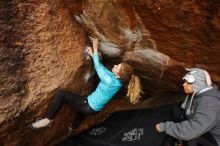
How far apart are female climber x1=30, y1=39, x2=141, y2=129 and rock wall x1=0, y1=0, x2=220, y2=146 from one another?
11 cm

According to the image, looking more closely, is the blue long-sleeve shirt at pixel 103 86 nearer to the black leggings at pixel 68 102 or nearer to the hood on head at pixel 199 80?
the black leggings at pixel 68 102

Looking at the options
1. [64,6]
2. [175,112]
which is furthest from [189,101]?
[64,6]

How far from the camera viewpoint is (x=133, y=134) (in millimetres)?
4691

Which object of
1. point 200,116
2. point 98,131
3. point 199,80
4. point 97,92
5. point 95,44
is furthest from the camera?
point 98,131

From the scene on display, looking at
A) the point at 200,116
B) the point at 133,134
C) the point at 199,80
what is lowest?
the point at 133,134

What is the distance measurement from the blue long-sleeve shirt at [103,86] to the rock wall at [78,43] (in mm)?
277

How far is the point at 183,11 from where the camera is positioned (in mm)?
3492

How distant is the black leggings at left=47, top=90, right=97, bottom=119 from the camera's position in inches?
173

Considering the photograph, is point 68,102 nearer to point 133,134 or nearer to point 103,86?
point 103,86

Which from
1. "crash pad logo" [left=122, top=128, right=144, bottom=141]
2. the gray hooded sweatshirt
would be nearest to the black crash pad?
"crash pad logo" [left=122, top=128, right=144, bottom=141]

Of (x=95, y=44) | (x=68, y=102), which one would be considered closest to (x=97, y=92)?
(x=68, y=102)

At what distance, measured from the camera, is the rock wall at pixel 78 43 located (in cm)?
368

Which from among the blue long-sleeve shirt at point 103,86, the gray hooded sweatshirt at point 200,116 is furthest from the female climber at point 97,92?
the gray hooded sweatshirt at point 200,116

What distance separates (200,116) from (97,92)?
1.53m
